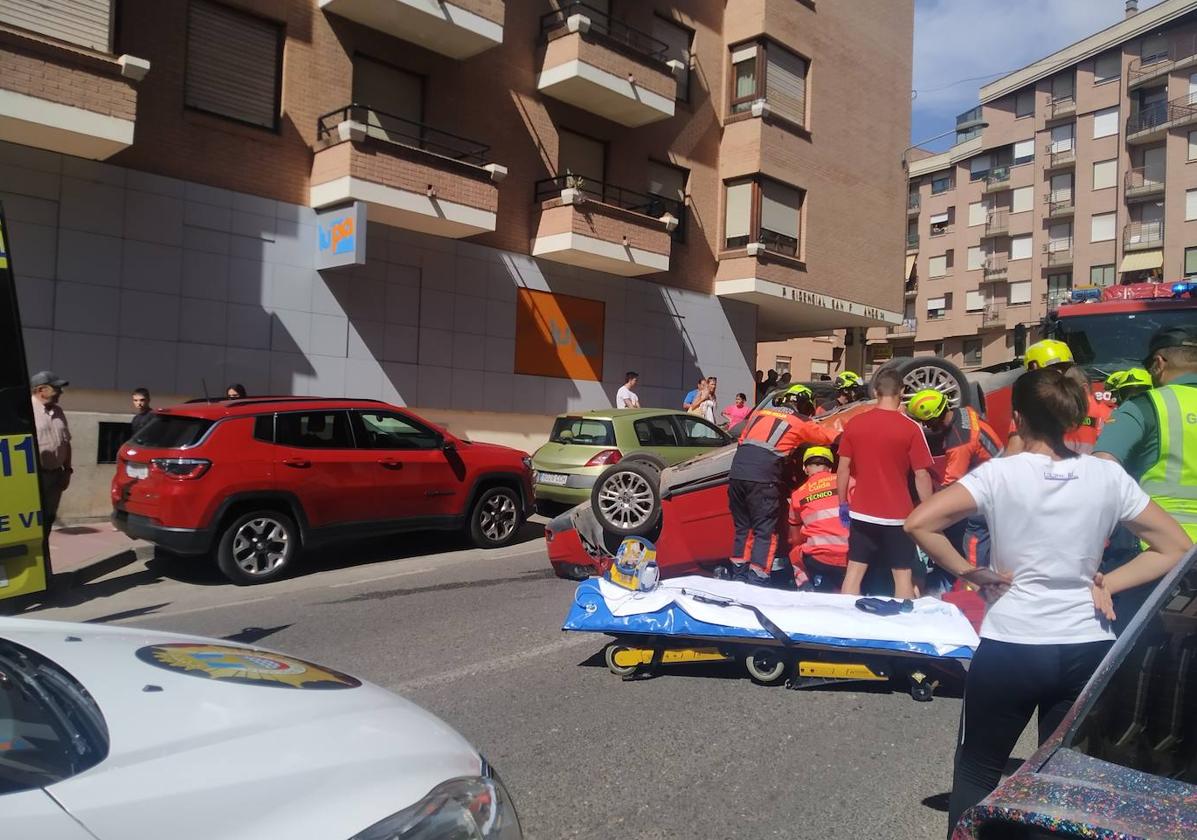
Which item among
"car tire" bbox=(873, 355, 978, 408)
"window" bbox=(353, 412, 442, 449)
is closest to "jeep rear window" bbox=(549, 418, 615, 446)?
"window" bbox=(353, 412, 442, 449)

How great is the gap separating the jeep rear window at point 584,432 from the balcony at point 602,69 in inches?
292

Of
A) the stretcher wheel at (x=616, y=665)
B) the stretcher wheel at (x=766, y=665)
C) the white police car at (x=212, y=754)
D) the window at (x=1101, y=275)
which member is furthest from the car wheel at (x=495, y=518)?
the window at (x=1101, y=275)

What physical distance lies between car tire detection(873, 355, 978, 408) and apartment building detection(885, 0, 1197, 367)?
1330 inches

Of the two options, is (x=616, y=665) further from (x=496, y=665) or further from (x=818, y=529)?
(x=818, y=529)

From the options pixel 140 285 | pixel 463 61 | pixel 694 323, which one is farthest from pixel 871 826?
pixel 694 323

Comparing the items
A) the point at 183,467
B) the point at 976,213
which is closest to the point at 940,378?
the point at 183,467

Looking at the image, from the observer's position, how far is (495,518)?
10070 millimetres

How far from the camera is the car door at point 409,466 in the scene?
8930mm

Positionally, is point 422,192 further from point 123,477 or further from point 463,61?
point 123,477

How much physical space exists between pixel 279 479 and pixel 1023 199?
52.1m

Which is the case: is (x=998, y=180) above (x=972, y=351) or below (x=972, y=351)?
above

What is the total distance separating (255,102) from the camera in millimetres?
12773

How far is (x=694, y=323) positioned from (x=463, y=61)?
7306 millimetres

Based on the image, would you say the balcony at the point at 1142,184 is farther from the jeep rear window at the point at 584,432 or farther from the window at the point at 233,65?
the window at the point at 233,65
